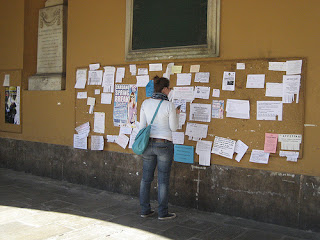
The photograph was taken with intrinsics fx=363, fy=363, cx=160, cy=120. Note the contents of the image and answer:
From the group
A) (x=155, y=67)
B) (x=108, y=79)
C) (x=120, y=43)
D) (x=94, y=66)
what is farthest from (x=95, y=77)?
(x=155, y=67)

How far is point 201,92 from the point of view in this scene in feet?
17.0

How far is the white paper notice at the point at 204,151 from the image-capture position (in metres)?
5.10

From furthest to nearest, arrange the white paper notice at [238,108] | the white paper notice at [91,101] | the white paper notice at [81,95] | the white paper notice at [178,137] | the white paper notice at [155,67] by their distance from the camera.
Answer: the white paper notice at [81,95] → the white paper notice at [91,101] → the white paper notice at [155,67] → the white paper notice at [178,137] → the white paper notice at [238,108]

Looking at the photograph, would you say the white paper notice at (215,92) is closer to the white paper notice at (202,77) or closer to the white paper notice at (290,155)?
the white paper notice at (202,77)

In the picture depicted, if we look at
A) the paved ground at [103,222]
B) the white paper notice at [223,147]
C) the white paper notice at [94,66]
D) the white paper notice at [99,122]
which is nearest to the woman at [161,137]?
the paved ground at [103,222]

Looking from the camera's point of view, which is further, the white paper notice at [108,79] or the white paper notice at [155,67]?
the white paper notice at [108,79]

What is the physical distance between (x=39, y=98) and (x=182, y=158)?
3619mm

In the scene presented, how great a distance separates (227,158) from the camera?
4.95m

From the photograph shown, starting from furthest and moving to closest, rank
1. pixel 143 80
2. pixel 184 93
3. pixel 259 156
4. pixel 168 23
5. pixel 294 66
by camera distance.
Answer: pixel 143 80 → pixel 168 23 → pixel 184 93 → pixel 259 156 → pixel 294 66

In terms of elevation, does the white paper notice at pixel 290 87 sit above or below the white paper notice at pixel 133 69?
below

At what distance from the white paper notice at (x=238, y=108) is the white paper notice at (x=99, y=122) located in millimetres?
2332

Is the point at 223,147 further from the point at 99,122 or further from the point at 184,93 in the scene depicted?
the point at 99,122

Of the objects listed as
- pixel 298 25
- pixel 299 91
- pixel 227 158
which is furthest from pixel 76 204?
pixel 298 25

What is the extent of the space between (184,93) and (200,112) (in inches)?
15.2
